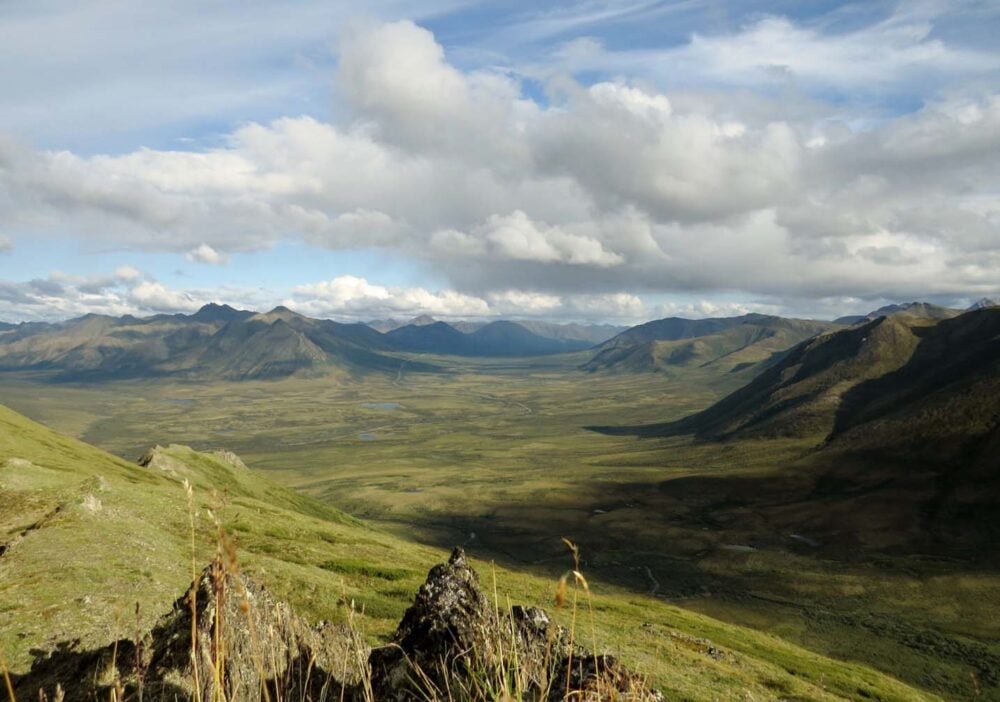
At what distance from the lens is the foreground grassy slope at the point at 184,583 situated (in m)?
26.5

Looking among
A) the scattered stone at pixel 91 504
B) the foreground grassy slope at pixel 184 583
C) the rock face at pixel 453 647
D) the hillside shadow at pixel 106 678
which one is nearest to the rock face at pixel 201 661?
the hillside shadow at pixel 106 678

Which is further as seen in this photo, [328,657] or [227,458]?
[227,458]

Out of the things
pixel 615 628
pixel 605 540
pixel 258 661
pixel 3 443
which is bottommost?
pixel 605 540

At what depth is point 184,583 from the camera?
3322cm

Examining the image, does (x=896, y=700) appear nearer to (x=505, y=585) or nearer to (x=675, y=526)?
(x=505, y=585)

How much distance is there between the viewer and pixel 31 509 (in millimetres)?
40594

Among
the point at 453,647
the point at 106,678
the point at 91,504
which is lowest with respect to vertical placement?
the point at 91,504

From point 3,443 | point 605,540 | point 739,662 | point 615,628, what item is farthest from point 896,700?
point 605,540

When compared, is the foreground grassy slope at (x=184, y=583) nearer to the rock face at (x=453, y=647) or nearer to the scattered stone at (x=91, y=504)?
the scattered stone at (x=91, y=504)

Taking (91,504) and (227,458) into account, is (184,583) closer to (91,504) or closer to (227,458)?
(91,504)

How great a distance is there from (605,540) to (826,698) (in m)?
136

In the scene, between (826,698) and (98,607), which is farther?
(826,698)

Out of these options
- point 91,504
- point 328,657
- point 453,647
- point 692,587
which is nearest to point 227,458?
point 692,587

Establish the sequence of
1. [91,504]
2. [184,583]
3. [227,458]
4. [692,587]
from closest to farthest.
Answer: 1. [184,583]
2. [91,504]
3. [692,587]
4. [227,458]
